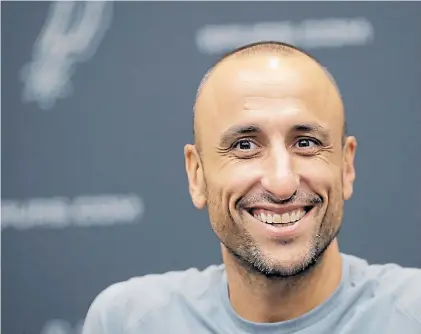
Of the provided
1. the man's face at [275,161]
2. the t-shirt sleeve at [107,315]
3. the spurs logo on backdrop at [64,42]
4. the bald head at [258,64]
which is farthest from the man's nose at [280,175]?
the spurs logo on backdrop at [64,42]

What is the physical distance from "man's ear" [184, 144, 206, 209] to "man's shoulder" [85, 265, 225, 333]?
152 millimetres

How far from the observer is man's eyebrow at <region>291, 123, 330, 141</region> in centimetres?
116

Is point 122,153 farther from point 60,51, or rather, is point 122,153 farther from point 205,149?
point 205,149

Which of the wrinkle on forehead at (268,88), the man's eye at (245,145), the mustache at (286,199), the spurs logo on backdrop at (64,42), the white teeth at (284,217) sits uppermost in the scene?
the spurs logo on backdrop at (64,42)

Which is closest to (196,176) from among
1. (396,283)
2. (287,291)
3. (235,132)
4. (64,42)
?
(235,132)

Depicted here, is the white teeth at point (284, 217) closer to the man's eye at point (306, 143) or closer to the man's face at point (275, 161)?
the man's face at point (275, 161)

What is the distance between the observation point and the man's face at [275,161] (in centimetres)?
115

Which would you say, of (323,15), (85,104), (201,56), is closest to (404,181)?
(323,15)

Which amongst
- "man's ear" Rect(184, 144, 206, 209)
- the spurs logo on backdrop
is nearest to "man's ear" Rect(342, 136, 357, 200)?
"man's ear" Rect(184, 144, 206, 209)

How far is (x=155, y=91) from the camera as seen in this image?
5.90 feet

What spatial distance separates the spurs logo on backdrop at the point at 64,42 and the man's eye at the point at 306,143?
2.72 feet

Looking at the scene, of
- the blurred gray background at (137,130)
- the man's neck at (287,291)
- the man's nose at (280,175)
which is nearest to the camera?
the man's nose at (280,175)

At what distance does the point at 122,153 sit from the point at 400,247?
2.44 feet

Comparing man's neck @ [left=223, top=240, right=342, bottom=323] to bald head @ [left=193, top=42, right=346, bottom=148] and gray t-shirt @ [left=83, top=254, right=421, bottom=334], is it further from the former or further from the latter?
bald head @ [left=193, top=42, right=346, bottom=148]
